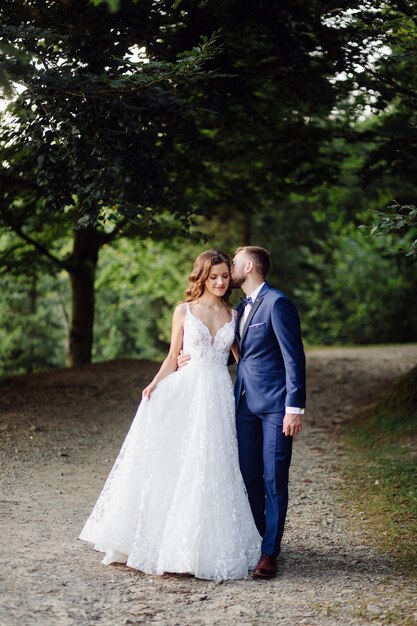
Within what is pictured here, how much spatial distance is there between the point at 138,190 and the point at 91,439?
3051 millimetres

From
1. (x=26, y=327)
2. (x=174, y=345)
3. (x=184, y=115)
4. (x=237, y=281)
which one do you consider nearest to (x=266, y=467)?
(x=174, y=345)

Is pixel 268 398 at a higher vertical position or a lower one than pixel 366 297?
lower

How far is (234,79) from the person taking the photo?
8969mm

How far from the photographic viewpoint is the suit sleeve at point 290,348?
4840 millimetres

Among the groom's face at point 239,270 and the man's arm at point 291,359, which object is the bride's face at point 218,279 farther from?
the man's arm at point 291,359

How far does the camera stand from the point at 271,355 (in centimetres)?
506

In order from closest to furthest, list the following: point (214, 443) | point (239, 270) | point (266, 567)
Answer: point (266, 567) < point (214, 443) < point (239, 270)

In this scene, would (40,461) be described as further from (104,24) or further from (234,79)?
(234,79)

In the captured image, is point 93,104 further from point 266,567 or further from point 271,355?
point 266,567

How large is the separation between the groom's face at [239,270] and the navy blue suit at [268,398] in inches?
7.8

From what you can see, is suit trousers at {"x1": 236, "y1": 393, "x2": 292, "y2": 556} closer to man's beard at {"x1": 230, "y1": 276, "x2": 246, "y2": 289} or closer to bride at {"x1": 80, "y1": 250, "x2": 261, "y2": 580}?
bride at {"x1": 80, "y1": 250, "x2": 261, "y2": 580}

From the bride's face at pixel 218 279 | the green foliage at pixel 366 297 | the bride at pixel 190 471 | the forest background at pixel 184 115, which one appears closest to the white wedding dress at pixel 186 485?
the bride at pixel 190 471

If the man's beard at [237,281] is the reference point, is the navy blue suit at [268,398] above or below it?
below

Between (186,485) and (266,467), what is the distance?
0.57 metres
